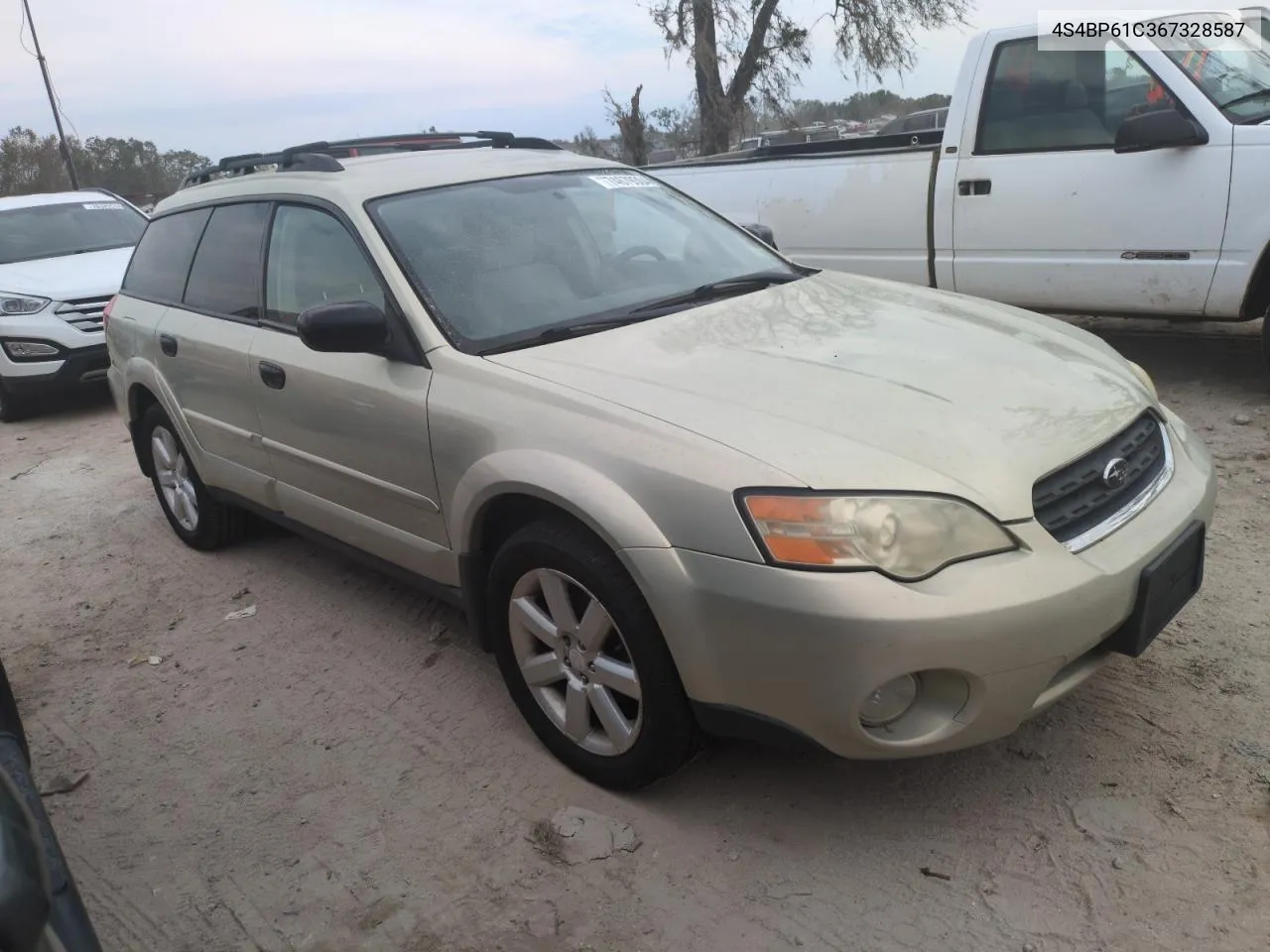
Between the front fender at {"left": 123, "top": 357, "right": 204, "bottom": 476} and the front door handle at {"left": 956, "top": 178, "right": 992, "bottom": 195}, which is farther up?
the front door handle at {"left": 956, "top": 178, "right": 992, "bottom": 195}

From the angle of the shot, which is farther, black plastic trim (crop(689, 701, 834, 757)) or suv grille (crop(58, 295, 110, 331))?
suv grille (crop(58, 295, 110, 331))

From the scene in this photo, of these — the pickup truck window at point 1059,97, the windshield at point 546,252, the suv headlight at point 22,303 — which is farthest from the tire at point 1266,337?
the suv headlight at point 22,303

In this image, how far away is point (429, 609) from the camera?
13.5 feet

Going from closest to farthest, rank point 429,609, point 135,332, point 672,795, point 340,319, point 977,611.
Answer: point 977,611
point 672,795
point 340,319
point 429,609
point 135,332

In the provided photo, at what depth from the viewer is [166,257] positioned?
4840 mm

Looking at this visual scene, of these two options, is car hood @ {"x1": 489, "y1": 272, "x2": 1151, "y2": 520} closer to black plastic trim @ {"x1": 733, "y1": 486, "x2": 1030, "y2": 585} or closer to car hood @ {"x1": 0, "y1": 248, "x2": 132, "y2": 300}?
black plastic trim @ {"x1": 733, "y1": 486, "x2": 1030, "y2": 585}

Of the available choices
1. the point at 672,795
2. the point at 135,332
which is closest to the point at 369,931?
the point at 672,795

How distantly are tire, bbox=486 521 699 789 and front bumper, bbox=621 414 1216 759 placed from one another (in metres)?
0.09

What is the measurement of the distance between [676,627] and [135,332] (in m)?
3.56

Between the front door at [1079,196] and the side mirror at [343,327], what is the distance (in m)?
4.11

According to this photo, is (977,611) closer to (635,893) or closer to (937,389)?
(937,389)

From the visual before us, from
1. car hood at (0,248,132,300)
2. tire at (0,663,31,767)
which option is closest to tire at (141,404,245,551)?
tire at (0,663,31,767)

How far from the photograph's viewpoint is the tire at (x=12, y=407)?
8.60 m

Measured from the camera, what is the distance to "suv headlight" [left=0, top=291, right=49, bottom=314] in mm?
8484
